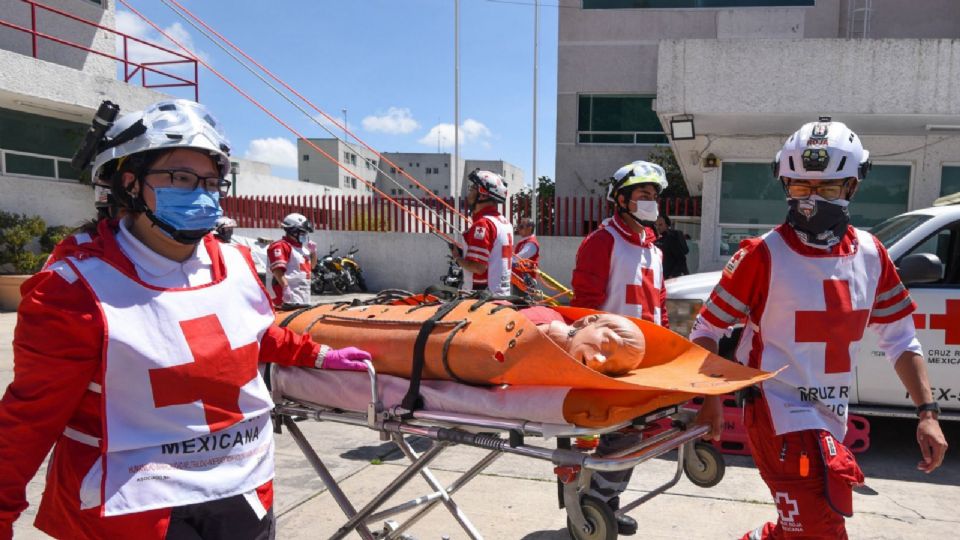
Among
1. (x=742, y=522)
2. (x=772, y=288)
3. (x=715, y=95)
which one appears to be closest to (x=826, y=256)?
(x=772, y=288)

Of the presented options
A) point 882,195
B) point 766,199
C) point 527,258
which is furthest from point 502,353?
point 882,195

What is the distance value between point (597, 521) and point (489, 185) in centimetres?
315

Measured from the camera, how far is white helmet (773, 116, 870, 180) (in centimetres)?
231

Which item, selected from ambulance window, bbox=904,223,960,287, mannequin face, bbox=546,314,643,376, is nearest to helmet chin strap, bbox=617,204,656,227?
mannequin face, bbox=546,314,643,376

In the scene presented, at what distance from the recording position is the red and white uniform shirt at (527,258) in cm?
795

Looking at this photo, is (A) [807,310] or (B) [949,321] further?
(B) [949,321]

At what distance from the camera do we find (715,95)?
877 cm

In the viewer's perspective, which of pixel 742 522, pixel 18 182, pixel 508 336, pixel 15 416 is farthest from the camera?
pixel 18 182

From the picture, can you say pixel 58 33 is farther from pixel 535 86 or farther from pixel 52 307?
pixel 52 307

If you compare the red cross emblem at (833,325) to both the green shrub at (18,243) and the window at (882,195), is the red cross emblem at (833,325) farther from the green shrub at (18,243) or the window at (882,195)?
the green shrub at (18,243)

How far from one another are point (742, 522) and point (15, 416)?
11.5 feet

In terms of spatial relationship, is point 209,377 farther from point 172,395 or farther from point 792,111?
point 792,111

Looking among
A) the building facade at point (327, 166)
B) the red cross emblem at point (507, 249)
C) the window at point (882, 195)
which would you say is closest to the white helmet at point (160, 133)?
the red cross emblem at point (507, 249)

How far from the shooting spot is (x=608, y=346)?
2213 mm
